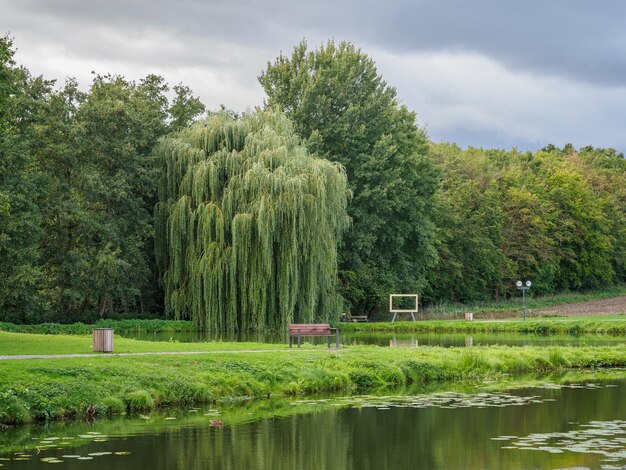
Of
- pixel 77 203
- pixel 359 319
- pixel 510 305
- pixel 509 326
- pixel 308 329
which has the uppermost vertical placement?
A: pixel 77 203

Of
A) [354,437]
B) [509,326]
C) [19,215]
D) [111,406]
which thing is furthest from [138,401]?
[509,326]

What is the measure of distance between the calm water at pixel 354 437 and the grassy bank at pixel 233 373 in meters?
0.81

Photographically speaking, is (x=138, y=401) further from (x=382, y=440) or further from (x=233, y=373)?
(x=382, y=440)

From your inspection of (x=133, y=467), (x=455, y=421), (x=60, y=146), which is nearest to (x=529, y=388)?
(x=455, y=421)

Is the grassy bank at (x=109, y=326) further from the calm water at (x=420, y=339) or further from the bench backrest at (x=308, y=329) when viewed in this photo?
Answer: the bench backrest at (x=308, y=329)

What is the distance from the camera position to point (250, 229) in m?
44.2

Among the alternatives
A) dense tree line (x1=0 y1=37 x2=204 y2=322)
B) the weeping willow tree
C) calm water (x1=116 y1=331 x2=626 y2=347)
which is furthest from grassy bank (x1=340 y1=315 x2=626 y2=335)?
dense tree line (x1=0 y1=37 x2=204 y2=322)

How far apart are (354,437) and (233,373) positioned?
629cm

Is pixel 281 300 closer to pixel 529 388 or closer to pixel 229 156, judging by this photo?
pixel 229 156

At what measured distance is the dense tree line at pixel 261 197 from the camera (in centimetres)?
4734

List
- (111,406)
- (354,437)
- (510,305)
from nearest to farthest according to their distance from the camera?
(354,437) → (111,406) → (510,305)

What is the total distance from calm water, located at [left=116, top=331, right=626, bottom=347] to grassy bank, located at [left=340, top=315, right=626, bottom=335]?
2.45 metres

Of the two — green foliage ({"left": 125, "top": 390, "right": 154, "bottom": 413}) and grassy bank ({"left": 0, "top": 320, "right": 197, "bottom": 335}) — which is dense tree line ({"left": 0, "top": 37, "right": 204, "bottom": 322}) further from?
green foliage ({"left": 125, "top": 390, "right": 154, "bottom": 413})

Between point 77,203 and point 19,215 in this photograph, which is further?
point 77,203
